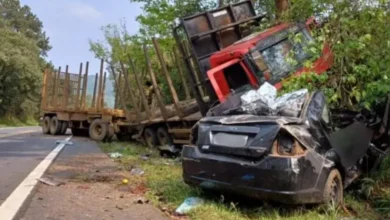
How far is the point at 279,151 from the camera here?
454 centimetres

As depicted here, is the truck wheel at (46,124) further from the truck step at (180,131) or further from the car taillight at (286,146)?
the car taillight at (286,146)

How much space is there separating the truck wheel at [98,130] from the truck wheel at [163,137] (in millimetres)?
4393

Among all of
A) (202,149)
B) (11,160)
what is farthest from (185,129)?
(202,149)

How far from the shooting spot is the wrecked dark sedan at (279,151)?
4.45 metres

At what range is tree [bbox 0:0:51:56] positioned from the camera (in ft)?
245

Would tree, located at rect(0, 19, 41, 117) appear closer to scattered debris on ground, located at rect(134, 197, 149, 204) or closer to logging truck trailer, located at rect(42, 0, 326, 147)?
logging truck trailer, located at rect(42, 0, 326, 147)

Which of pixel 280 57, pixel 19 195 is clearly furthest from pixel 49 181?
pixel 280 57

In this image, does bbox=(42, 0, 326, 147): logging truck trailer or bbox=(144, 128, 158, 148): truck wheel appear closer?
bbox=(42, 0, 326, 147): logging truck trailer

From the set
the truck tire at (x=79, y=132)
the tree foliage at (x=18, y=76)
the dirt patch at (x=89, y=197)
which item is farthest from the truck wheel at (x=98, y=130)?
the tree foliage at (x=18, y=76)

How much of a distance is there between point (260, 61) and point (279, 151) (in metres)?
3.59

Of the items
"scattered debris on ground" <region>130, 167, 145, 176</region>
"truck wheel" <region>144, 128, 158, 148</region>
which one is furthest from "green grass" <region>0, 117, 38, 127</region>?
"scattered debris on ground" <region>130, 167, 145, 176</region>

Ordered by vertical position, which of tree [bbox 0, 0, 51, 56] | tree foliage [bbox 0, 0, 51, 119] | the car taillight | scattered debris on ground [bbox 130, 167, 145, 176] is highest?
tree [bbox 0, 0, 51, 56]

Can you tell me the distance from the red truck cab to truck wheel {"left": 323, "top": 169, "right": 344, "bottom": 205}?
2.77m

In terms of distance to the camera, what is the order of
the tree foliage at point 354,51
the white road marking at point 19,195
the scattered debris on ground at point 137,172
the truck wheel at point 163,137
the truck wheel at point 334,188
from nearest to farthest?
the white road marking at point 19,195 → the truck wheel at point 334,188 → the tree foliage at point 354,51 → the scattered debris on ground at point 137,172 → the truck wheel at point 163,137
